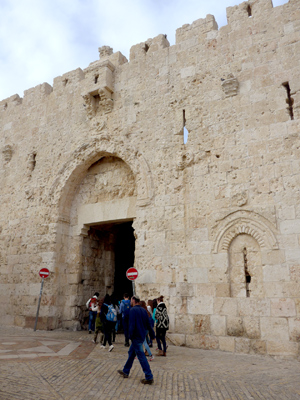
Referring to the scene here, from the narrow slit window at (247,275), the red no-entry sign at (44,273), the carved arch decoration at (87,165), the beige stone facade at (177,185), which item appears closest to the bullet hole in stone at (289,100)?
the beige stone facade at (177,185)

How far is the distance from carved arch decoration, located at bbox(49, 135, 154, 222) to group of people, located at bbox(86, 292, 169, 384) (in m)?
3.07

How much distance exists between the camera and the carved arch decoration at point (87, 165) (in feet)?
29.2

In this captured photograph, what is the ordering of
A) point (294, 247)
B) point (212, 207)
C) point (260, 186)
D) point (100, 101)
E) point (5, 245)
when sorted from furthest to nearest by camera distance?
point (5, 245) < point (100, 101) < point (212, 207) < point (260, 186) < point (294, 247)

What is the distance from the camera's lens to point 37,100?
39.9 ft

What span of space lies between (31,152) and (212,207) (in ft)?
23.8

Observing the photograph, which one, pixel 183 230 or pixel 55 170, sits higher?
pixel 55 170

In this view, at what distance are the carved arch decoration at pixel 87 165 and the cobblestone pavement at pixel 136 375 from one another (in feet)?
14.0

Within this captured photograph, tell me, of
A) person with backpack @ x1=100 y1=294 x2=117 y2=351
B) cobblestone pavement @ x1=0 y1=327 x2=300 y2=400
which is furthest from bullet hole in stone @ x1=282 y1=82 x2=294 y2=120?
person with backpack @ x1=100 y1=294 x2=117 y2=351

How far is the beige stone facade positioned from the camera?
22.1 feet

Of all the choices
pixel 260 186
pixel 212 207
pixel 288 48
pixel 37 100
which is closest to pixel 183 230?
pixel 212 207

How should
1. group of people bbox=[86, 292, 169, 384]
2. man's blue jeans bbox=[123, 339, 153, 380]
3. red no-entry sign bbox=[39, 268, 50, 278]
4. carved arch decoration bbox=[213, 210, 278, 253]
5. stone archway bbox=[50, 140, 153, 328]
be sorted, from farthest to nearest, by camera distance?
stone archway bbox=[50, 140, 153, 328] → red no-entry sign bbox=[39, 268, 50, 278] → carved arch decoration bbox=[213, 210, 278, 253] → group of people bbox=[86, 292, 169, 384] → man's blue jeans bbox=[123, 339, 153, 380]

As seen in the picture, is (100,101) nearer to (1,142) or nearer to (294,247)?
(1,142)

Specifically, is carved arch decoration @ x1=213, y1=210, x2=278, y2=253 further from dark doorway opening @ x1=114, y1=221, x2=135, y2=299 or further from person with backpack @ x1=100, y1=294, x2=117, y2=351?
dark doorway opening @ x1=114, y1=221, x2=135, y2=299

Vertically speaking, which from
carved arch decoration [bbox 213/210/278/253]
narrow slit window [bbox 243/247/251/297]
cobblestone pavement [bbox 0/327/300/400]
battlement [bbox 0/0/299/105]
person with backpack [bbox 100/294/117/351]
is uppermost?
battlement [bbox 0/0/299/105]
